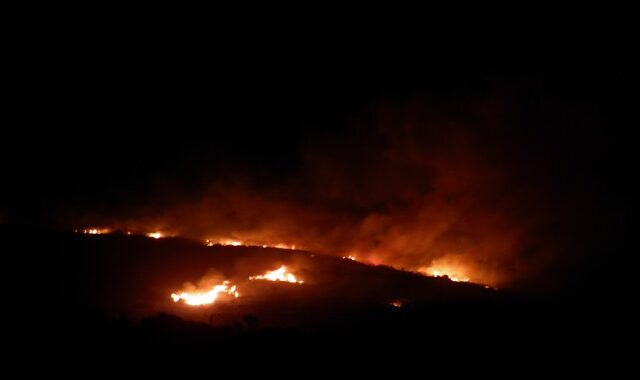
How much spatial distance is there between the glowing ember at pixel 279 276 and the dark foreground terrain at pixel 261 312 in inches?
10.4

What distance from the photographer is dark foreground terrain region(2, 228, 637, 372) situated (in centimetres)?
941

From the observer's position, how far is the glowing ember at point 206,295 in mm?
13844

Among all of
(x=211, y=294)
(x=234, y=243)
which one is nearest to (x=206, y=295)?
(x=211, y=294)

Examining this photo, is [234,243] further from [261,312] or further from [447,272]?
[447,272]

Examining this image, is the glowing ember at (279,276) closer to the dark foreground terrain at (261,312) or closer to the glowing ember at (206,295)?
the dark foreground terrain at (261,312)

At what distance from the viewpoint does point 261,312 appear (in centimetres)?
1331

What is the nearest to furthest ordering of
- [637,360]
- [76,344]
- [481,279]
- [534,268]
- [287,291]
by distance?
1. [76,344]
2. [637,360]
3. [287,291]
4. [481,279]
5. [534,268]

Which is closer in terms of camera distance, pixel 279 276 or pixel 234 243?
pixel 279 276

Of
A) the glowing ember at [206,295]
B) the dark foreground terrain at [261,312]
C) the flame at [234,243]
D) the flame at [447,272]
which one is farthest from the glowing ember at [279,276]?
the flame at [447,272]

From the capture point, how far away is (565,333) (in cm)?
1295

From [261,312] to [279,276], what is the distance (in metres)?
3.00

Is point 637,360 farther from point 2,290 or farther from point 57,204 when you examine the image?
point 57,204

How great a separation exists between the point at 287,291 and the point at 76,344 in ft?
22.1

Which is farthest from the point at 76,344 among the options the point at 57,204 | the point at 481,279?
the point at 57,204
